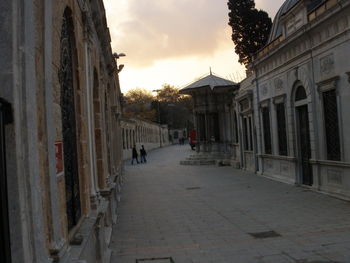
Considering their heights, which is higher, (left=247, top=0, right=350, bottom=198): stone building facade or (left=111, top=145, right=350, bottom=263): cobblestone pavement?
(left=247, top=0, right=350, bottom=198): stone building facade

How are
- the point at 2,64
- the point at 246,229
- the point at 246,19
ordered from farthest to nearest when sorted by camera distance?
the point at 246,19
the point at 246,229
the point at 2,64

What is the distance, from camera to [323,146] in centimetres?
1309

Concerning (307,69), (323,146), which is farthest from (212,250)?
(307,69)

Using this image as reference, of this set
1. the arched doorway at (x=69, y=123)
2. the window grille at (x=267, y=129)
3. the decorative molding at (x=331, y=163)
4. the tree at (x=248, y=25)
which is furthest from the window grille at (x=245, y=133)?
the arched doorway at (x=69, y=123)

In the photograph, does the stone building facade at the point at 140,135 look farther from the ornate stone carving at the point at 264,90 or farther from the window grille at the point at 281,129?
the window grille at the point at 281,129

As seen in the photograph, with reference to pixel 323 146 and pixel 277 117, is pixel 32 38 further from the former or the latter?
pixel 277 117

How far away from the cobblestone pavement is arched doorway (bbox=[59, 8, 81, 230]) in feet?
9.37

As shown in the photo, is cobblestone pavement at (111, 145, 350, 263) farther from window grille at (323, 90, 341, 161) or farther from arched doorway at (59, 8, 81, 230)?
arched doorway at (59, 8, 81, 230)

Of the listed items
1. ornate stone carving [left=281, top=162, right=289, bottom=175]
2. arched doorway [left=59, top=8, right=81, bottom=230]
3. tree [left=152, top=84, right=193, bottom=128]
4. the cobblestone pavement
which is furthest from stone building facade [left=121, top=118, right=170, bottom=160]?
arched doorway [left=59, top=8, right=81, bottom=230]

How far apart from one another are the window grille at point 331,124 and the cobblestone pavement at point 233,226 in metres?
1.28

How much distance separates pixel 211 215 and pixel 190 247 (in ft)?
10.8

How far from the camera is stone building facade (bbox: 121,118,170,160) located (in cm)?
4111

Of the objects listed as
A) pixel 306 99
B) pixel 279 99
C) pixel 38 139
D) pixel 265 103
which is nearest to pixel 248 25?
pixel 265 103

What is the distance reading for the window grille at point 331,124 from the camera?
40.1 feet
